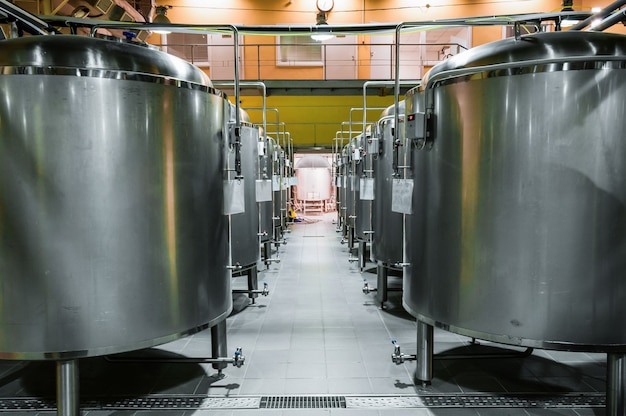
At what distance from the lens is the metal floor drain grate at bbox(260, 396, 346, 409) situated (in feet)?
8.63

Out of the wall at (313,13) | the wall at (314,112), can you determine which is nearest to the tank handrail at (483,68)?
the wall at (314,112)

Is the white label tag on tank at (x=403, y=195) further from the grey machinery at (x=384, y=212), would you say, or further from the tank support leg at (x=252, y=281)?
the tank support leg at (x=252, y=281)

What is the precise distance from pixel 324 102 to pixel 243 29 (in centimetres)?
778

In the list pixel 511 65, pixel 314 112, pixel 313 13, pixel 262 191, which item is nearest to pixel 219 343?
pixel 262 191

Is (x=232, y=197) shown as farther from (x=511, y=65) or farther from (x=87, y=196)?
(x=511, y=65)

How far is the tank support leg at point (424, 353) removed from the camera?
277 cm

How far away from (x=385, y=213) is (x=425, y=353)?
1983mm

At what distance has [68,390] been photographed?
2.12m

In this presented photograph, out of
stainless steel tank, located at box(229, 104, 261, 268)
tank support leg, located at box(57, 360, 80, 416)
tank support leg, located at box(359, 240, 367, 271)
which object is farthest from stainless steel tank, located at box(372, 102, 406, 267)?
tank support leg, located at box(57, 360, 80, 416)

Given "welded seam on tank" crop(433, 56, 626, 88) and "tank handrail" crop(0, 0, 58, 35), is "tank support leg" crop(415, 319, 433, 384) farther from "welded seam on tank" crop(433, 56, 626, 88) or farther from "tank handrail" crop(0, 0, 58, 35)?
"tank handrail" crop(0, 0, 58, 35)

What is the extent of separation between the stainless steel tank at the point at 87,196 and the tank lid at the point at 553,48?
1548mm

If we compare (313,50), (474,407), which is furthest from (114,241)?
(313,50)

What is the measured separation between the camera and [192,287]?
2365mm

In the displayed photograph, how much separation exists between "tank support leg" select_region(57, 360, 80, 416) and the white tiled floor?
48 cm
